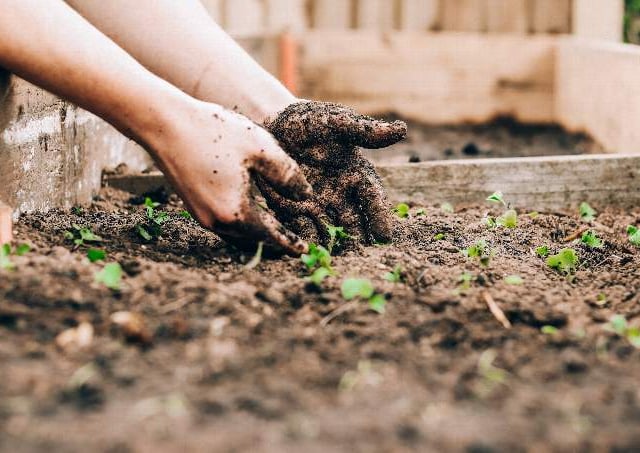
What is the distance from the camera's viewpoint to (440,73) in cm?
422

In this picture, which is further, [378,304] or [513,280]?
[513,280]

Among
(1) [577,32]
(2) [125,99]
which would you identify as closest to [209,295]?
(2) [125,99]

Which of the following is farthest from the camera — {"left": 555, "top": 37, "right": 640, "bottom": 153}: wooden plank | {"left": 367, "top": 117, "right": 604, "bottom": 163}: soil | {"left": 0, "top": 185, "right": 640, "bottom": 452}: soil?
{"left": 367, "top": 117, "right": 604, "bottom": 163}: soil

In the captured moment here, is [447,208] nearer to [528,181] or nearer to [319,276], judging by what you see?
[528,181]

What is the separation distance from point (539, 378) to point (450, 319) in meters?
0.21

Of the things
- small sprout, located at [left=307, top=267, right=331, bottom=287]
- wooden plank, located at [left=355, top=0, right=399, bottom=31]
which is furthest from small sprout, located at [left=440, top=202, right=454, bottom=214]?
wooden plank, located at [left=355, top=0, right=399, bottom=31]

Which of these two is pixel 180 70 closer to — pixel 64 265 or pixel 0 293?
pixel 64 265

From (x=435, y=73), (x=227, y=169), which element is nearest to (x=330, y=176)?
(x=227, y=169)

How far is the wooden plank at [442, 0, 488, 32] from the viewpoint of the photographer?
174 inches

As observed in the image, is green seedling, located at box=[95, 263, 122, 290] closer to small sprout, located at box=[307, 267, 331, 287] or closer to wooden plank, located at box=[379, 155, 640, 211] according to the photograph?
small sprout, located at box=[307, 267, 331, 287]

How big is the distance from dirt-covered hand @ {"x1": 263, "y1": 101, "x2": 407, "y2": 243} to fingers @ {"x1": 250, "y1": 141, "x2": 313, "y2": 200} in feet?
0.41

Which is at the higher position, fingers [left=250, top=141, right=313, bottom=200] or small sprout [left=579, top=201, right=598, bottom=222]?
fingers [left=250, top=141, right=313, bottom=200]

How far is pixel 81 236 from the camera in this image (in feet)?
5.60

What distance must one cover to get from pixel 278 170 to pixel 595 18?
10.5ft
